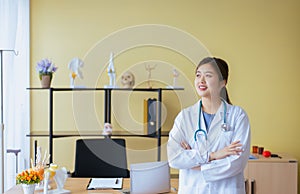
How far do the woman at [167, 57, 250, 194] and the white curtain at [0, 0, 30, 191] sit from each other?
4.29 feet

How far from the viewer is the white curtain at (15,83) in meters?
2.92

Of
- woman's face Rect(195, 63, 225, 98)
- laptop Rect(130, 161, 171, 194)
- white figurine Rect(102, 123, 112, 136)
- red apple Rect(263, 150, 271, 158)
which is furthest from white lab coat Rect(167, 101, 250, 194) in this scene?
red apple Rect(263, 150, 271, 158)

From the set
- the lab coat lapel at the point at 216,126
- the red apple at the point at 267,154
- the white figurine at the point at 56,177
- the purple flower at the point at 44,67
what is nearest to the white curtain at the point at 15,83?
the purple flower at the point at 44,67

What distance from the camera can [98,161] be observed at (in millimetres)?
3133

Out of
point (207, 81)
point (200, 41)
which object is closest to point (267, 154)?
point (200, 41)

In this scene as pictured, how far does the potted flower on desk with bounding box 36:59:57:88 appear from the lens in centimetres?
337

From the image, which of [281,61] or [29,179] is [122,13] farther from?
[29,179]

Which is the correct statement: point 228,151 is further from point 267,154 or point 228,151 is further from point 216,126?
point 267,154

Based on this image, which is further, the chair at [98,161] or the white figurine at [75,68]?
the white figurine at [75,68]

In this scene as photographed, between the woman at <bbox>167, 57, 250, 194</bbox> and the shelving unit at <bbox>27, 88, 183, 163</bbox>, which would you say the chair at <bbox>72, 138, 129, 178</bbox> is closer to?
the shelving unit at <bbox>27, 88, 183, 163</bbox>

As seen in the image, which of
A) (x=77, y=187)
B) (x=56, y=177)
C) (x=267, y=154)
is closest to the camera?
(x=56, y=177)

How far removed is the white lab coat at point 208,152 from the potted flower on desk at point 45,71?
5.68 ft

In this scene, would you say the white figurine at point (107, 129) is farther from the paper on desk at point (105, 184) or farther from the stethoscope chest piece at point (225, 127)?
the stethoscope chest piece at point (225, 127)

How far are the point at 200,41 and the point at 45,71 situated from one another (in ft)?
4.43
